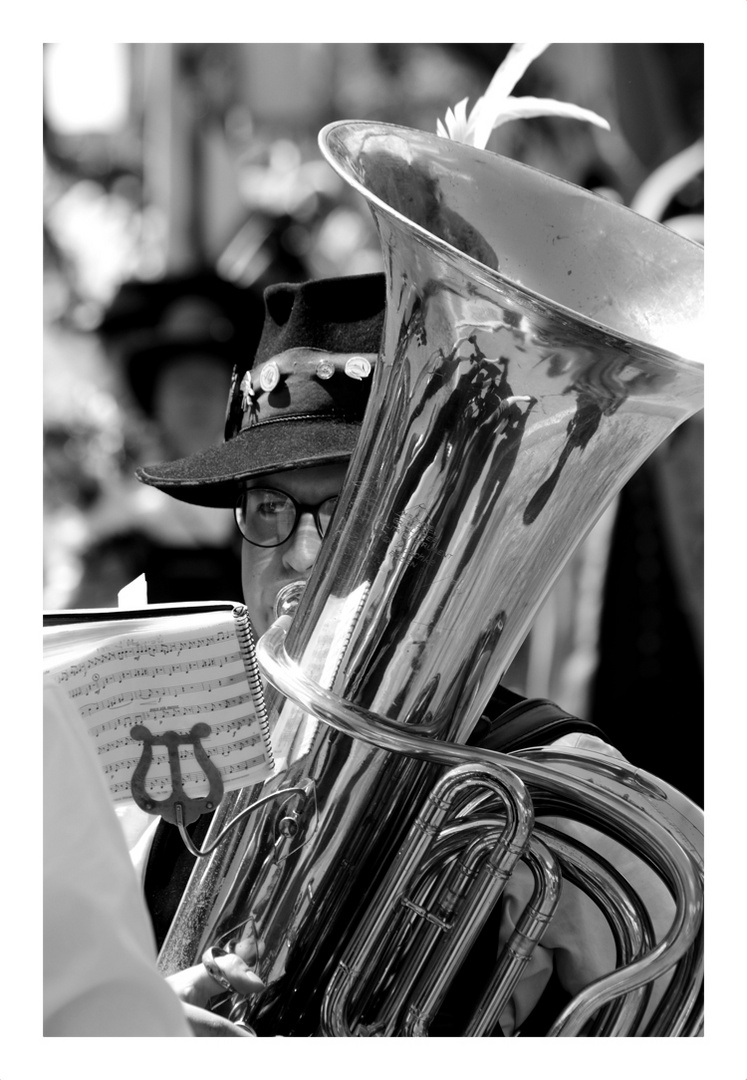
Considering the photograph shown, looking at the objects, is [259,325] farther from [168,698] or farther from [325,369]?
[168,698]

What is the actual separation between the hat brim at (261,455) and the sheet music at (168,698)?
26.0 inches

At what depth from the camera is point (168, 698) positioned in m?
1.65

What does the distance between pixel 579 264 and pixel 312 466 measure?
0.60m

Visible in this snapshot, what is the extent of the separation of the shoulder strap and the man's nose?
1.53 feet

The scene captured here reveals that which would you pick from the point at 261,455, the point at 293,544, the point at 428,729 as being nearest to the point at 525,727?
the point at 428,729

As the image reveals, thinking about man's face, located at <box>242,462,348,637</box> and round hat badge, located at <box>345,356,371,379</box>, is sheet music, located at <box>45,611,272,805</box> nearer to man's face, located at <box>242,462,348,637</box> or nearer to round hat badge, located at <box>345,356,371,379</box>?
man's face, located at <box>242,462,348,637</box>

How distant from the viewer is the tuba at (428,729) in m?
1.75

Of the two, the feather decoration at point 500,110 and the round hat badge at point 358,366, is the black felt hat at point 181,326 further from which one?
the feather decoration at point 500,110

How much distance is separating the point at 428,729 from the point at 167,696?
370mm

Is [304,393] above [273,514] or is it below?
above

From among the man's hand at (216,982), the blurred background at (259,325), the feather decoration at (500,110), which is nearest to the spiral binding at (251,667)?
the man's hand at (216,982)

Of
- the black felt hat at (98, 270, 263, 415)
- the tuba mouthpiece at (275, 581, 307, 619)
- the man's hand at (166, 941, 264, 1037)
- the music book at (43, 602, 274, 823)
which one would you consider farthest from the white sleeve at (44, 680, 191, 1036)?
the black felt hat at (98, 270, 263, 415)
